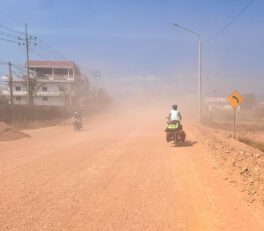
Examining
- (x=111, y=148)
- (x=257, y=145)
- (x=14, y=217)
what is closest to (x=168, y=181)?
(x=14, y=217)

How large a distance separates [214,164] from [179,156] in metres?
2.09

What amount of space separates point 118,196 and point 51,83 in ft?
276

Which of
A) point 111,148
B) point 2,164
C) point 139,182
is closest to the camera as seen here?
point 139,182

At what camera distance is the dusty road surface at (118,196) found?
21.0 feet

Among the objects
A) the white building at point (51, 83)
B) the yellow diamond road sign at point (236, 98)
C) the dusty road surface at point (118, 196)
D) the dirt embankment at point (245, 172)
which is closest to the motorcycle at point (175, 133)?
the dirt embankment at point (245, 172)

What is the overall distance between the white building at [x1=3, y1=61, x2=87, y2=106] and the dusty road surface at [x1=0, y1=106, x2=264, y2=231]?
244 feet

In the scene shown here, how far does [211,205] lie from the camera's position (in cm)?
752

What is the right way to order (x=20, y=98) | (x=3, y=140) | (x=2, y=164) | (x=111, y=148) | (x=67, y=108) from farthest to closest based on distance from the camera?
(x=20, y=98), (x=67, y=108), (x=3, y=140), (x=111, y=148), (x=2, y=164)

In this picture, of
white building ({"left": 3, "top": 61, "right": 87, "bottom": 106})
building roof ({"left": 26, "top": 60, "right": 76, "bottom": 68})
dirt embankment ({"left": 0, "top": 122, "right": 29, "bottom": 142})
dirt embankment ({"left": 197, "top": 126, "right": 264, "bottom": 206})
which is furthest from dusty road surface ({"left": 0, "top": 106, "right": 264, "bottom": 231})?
building roof ({"left": 26, "top": 60, "right": 76, "bottom": 68})

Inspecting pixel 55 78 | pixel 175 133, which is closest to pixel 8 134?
pixel 175 133

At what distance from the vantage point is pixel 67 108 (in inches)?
2432

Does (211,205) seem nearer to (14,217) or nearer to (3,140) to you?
(14,217)

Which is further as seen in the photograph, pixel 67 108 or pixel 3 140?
pixel 67 108

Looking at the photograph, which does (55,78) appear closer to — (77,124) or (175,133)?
(77,124)
